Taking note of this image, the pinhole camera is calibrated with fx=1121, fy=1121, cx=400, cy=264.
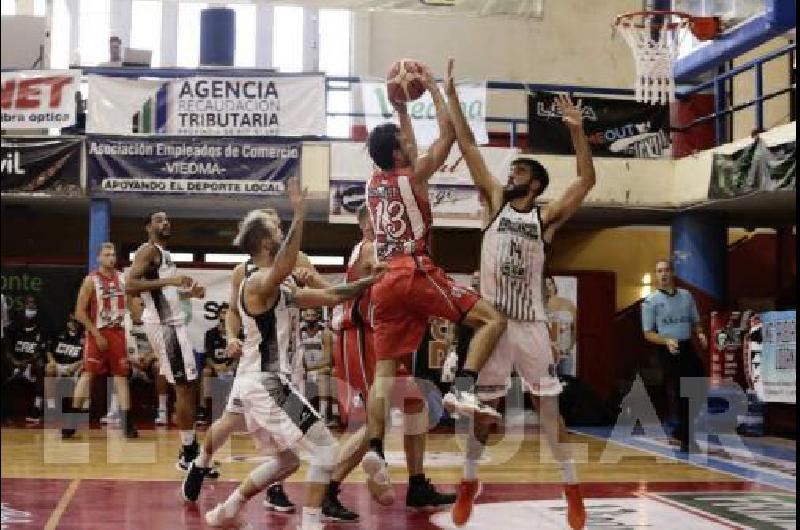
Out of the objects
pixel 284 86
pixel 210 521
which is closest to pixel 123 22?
pixel 284 86

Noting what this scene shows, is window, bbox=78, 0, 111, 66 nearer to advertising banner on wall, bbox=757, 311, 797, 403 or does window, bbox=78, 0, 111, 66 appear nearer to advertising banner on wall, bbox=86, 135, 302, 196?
advertising banner on wall, bbox=86, 135, 302, 196

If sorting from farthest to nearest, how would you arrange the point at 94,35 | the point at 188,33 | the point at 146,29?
the point at 188,33 < the point at 146,29 < the point at 94,35

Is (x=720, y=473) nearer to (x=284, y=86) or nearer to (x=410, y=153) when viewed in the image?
(x=410, y=153)

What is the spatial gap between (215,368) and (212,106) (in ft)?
10.9

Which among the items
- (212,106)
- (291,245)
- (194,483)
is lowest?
(194,483)

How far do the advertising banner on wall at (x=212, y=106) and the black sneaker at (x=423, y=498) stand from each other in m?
7.99

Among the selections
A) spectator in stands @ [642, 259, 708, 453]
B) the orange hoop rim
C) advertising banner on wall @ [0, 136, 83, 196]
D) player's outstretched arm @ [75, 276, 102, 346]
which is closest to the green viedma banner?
the orange hoop rim

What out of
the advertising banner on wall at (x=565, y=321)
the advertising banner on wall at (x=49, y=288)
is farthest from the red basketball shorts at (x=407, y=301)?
the advertising banner on wall at (x=49, y=288)

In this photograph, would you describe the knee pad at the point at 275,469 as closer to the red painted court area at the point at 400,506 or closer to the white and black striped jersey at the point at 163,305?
the red painted court area at the point at 400,506

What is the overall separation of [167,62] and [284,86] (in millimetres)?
5808

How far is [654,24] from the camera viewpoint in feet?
41.5

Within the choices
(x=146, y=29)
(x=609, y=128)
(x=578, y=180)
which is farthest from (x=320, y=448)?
(x=146, y=29)

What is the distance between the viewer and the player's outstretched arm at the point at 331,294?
18.2 feet

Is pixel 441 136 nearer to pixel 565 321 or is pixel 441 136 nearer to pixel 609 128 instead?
pixel 609 128
